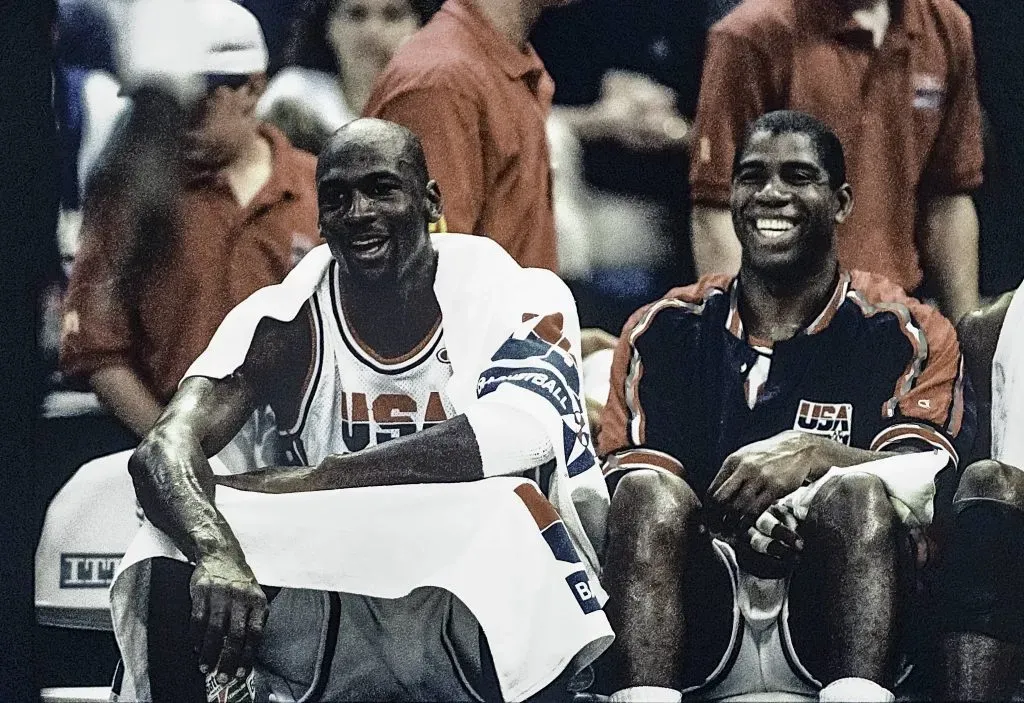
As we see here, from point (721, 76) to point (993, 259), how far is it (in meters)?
0.80

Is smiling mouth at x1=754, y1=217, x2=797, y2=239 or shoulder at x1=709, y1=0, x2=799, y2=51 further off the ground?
shoulder at x1=709, y1=0, x2=799, y2=51

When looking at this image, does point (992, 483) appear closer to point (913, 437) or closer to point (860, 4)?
point (913, 437)

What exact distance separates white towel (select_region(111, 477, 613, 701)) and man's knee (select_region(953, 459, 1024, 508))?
3.02 ft

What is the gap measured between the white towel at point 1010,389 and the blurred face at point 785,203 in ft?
1.55

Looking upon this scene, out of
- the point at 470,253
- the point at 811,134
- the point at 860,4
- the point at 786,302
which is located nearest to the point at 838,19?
the point at 860,4

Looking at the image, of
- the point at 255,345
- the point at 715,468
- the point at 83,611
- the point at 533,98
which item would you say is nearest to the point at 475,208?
the point at 533,98

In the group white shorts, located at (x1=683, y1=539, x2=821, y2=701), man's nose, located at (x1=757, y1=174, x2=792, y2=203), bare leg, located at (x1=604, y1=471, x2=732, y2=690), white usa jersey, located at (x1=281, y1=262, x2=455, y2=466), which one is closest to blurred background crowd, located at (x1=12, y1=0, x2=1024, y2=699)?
man's nose, located at (x1=757, y1=174, x2=792, y2=203)

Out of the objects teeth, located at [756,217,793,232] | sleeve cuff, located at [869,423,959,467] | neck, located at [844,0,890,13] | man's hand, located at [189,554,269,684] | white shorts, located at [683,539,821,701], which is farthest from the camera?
neck, located at [844,0,890,13]

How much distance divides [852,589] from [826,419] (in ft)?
1.42

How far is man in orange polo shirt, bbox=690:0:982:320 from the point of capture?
3666 millimetres

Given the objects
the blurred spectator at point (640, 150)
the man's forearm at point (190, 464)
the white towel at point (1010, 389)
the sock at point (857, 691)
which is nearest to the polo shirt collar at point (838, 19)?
the blurred spectator at point (640, 150)

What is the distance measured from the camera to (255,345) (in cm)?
364

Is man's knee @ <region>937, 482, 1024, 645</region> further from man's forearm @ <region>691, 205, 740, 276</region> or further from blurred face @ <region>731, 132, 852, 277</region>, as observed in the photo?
man's forearm @ <region>691, 205, 740, 276</region>

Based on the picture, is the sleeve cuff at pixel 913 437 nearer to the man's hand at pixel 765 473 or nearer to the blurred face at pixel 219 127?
the man's hand at pixel 765 473
